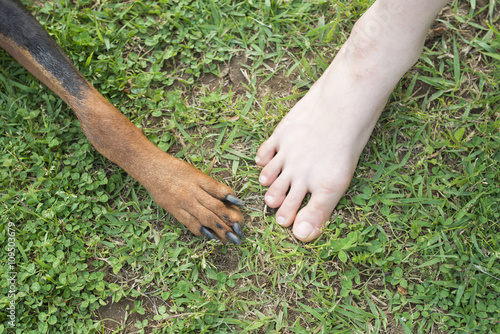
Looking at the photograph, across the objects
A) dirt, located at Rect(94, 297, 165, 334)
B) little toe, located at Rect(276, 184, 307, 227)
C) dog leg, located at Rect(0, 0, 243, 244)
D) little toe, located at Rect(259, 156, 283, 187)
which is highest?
dog leg, located at Rect(0, 0, 243, 244)

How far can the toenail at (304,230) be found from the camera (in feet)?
8.51

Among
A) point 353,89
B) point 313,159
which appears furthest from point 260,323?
point 353,89

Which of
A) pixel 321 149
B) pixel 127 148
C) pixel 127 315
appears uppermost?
pixel 127 148

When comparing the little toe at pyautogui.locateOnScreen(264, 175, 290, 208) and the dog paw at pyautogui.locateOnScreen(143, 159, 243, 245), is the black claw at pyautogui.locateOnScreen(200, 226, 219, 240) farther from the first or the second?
the little toe at pyautogui.locateOnScreen(264, 175, 290, 208)

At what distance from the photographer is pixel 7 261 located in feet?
→ 8.81

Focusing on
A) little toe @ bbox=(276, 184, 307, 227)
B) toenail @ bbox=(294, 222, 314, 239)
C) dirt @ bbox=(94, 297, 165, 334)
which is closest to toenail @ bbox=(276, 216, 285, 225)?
little toe @ bbox=(276, 184, 307, 227)

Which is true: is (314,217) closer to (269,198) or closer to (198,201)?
(269,198)

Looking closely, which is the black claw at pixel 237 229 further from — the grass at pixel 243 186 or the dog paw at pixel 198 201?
the grass at pixel 243 186

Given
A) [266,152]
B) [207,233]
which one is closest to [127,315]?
[207,233]

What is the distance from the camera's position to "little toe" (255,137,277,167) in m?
2.76

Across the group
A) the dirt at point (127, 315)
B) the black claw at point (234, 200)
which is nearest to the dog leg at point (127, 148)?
the black claw at point (234, 200)

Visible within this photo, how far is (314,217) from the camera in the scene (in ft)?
8.52

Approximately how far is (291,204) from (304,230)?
184 mm

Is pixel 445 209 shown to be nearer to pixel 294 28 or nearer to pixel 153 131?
pixel 294 28
